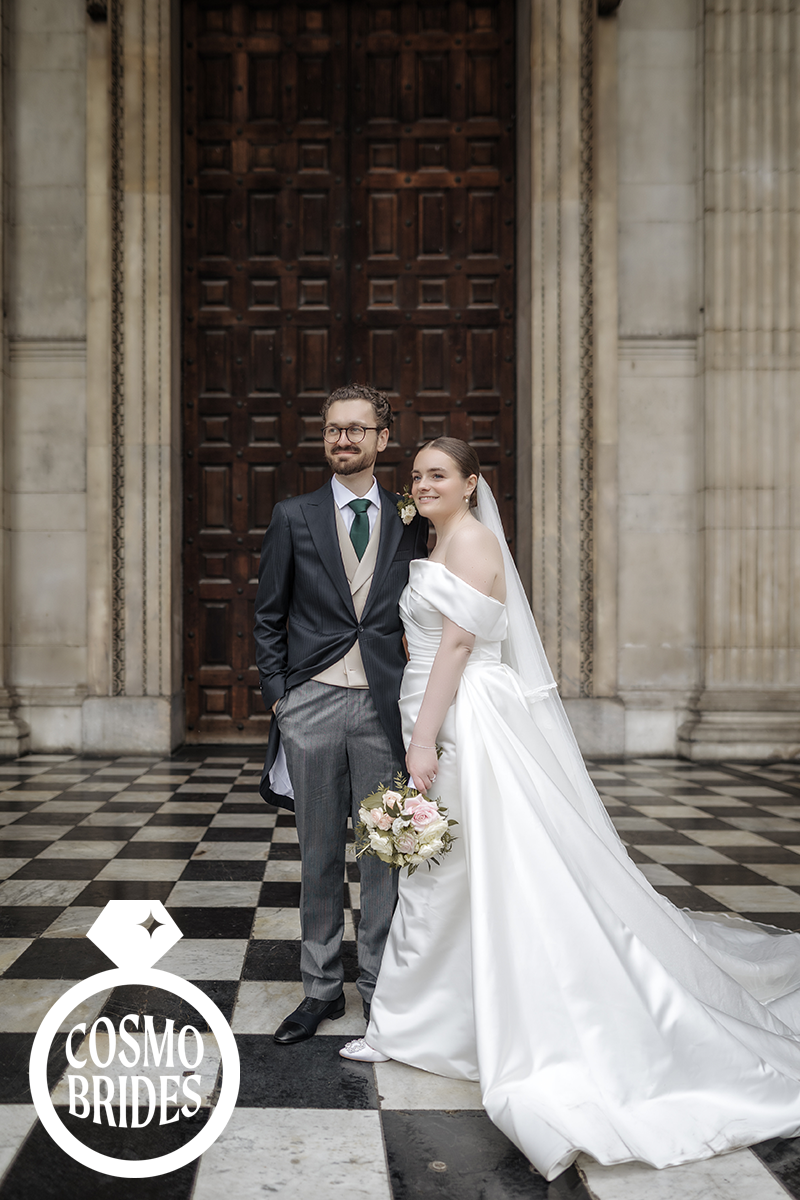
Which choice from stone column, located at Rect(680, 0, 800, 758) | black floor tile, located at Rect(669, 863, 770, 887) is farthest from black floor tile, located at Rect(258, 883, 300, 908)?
stone column, located at Rect(680, 0, 800, 758)

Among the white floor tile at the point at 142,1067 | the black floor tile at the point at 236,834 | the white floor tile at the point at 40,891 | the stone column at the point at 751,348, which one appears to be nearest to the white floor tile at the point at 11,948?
the white floor tile at the point at 40,891

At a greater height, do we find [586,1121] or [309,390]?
[309,390]

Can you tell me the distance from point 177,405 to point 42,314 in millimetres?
1578

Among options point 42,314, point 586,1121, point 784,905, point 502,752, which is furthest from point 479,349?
point 586,1121

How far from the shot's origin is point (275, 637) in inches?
111

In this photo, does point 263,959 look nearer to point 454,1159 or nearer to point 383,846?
point 383,846

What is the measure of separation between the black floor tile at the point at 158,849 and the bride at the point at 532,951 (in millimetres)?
2500

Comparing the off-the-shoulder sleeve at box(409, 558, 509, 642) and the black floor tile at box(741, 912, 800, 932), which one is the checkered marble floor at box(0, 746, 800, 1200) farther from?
the off-the-shoulder sleeve at box(409, 558, 509, 642)

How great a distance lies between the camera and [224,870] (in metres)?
4.53

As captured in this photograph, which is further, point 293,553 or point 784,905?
point 784,905

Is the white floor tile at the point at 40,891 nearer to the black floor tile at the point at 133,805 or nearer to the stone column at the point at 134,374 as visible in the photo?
the black floor tile at the point at 133,805

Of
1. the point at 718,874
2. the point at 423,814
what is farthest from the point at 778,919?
the point at 423,814

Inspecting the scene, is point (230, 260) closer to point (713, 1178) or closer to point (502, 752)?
point (502, 752)

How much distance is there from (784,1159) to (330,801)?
1.54 metres
